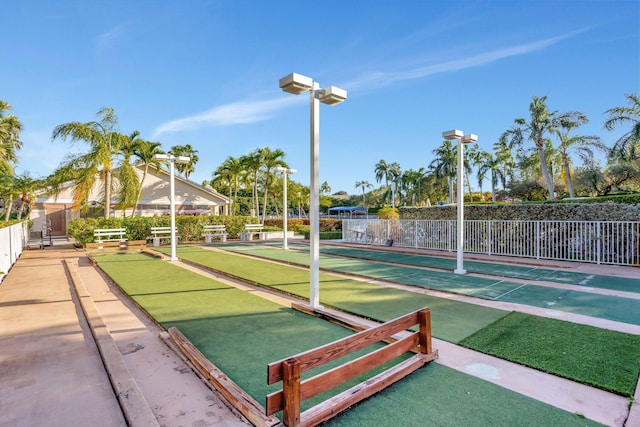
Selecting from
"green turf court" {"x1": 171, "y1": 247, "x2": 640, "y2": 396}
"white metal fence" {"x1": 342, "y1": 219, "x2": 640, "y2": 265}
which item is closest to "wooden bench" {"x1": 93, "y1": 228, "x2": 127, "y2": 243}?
"green turf court" {"x1": 171, "y1": 247, "x2": 640, "y2": 396}

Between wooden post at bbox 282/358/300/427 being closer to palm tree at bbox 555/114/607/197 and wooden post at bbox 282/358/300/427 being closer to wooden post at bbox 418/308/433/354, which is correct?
wooden post at bbox 418/308/433/354

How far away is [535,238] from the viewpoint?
465 inches

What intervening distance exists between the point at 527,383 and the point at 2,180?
22.0 meters

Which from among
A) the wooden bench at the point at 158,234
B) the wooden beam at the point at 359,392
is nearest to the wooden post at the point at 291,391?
the wooden beam at the point at 359,392

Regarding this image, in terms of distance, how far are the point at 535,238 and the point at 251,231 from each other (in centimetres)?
1605

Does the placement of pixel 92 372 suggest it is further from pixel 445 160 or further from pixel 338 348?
pixel 445 160

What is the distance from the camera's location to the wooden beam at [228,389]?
249 cm

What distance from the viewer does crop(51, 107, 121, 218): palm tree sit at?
18.5m

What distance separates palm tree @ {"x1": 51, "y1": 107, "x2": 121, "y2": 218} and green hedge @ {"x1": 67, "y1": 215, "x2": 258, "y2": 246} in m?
3.21

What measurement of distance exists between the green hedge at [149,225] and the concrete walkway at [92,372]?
1095cm

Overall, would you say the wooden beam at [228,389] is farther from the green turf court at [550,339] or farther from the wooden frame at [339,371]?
the green turf court at [550,339]

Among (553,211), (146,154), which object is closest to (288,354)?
(553,211)

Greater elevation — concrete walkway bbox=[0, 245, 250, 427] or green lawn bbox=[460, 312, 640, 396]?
green lawn bbox=[460, 312, 640, 396]

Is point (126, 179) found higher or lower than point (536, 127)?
lower
